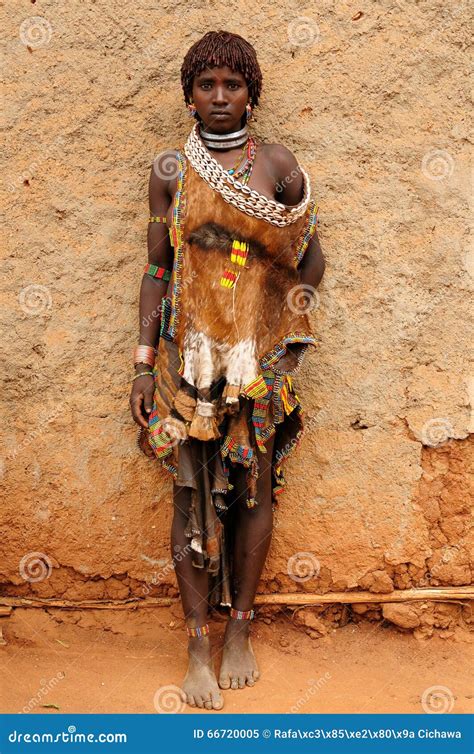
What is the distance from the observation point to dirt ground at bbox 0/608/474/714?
332cm

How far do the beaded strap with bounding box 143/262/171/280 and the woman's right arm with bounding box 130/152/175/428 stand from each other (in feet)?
0.04

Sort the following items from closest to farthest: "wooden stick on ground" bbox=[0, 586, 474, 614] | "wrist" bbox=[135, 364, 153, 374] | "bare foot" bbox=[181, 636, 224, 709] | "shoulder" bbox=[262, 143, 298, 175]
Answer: "shoulder" bbox=[262, 143, 298, 175] < "bare foot" bbox=[181, 636, 224, 709] < "wrist" bbox=[135, 364, 153, 374] < "wooden stick on ground" bbox=[0, 586, 474, 614]

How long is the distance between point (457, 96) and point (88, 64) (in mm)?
1466

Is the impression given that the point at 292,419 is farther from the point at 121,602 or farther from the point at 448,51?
the point at 448,51

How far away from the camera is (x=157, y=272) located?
11.0ft

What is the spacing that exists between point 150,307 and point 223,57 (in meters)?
0.96

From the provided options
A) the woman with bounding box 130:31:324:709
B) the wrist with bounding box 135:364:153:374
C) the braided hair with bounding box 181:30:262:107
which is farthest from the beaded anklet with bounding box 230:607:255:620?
the braided hair with bounding box 181:30:262:107

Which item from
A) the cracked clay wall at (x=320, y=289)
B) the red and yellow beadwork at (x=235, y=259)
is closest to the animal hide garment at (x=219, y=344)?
the red and yellow beadwork at (x=235, y=259)

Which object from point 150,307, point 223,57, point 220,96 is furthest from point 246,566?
point 223,57

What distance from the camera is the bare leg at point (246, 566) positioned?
135 inches

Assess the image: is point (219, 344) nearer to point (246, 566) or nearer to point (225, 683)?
point (246, 566)

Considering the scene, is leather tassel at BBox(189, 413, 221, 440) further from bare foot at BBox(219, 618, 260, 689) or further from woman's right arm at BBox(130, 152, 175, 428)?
bare foot at BBox(219, 618, 260, 689)

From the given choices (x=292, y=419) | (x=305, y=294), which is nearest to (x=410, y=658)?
(x=292, y=419)

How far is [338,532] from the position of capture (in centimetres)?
374
